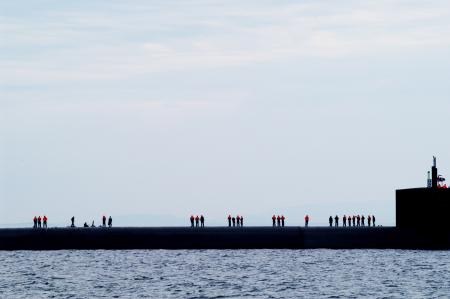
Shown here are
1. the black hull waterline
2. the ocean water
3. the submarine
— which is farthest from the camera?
the black hull waterline

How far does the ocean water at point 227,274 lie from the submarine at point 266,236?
3.13ft

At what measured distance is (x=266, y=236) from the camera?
103188mm

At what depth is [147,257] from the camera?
96688 millimetres

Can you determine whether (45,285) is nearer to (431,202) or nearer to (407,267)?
(407,267)

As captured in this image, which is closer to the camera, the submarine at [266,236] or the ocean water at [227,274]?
the ocean water at [227,274]

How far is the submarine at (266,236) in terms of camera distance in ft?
322

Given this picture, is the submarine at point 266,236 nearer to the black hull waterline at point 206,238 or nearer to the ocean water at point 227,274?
the black hull waterline at point 206,238

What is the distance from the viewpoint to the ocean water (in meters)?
67.7

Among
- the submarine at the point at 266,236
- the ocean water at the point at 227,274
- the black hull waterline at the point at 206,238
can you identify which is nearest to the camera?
the ocean water at the point at 227,274

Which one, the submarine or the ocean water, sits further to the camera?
the submarine

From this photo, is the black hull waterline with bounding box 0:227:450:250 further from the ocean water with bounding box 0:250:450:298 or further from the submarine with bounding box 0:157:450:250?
the ocean water with bounding box 0:250:450:298

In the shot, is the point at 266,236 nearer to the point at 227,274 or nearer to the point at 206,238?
the point at 206,238

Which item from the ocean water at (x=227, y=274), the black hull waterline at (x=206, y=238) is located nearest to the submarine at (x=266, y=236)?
the black hull waterline at (x=206, y=238)

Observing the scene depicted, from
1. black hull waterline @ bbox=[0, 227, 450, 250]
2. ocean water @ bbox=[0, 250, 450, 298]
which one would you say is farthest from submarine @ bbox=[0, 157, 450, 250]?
ocean water @ bbox=[0, 250, 450, 298]
